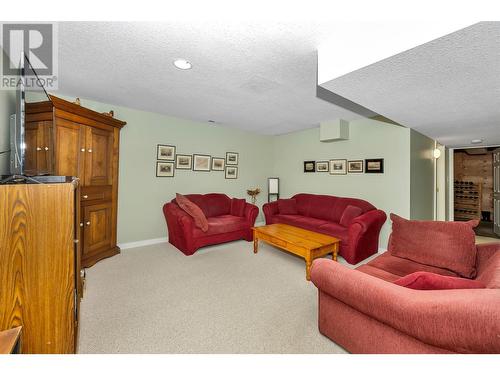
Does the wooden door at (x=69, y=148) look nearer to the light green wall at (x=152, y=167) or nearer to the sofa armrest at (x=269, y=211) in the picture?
the light green wall at (x=152, y=167)

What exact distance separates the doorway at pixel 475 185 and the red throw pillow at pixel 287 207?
17.4 feet

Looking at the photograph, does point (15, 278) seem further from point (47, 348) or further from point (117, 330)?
point (117, 330)

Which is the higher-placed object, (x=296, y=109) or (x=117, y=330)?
(x=296, y=109)

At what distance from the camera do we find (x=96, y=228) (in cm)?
312

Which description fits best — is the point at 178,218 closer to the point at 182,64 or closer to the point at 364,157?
the point at 182,64

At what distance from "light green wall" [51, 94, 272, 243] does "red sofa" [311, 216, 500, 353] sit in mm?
3410

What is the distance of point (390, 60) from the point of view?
4.62 feet

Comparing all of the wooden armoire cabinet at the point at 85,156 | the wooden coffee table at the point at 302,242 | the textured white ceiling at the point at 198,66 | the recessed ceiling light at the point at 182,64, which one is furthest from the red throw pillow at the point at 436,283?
the wooden armoire cabinet at the point at 85,156

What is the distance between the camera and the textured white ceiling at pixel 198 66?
1.66 m

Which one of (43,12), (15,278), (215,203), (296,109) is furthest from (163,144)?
(15,278)

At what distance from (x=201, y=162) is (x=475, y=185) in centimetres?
793

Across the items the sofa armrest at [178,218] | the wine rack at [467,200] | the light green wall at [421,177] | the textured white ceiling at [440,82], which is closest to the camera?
the textured white ceiling at [440,82]

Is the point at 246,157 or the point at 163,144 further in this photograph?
the point at 246,157

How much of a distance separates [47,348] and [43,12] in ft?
6.18
